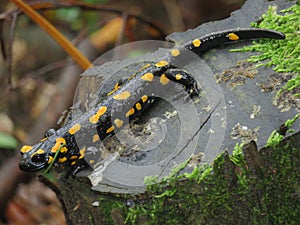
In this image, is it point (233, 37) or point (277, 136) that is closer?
point (277, 136)

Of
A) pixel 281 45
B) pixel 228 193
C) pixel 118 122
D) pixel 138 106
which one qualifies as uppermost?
pixel 281 45

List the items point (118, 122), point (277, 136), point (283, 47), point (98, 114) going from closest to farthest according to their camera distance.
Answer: point (277, 136)
point (283, 47)
point (118, 122)
point (98, 114)

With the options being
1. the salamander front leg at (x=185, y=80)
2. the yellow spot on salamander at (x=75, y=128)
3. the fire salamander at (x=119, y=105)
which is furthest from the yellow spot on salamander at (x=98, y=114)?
the salamander front leg at (x=185, y=80)

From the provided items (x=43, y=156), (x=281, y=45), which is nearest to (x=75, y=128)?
(x=43, y=156)

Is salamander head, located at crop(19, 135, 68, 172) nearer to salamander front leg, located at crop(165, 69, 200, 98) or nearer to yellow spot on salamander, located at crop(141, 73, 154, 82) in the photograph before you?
yellow spot on salamander, located at crop(141, 73, 154, 82)

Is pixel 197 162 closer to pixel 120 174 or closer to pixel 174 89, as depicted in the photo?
pixel 120 174

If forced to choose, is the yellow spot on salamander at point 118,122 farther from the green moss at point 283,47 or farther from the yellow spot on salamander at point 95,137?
the green moss at point 283,47

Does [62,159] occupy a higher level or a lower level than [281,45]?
lower

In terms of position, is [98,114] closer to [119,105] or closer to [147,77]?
[119,105]

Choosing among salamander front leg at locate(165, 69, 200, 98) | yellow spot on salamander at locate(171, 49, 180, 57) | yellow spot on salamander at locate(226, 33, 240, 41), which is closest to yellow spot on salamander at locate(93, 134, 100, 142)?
salamander front leg at locate(165, 69, 200, 98)
